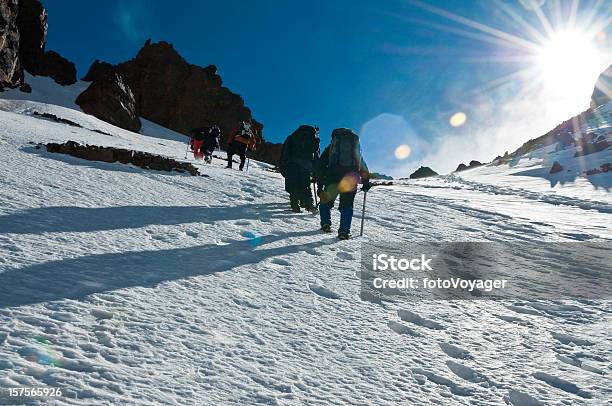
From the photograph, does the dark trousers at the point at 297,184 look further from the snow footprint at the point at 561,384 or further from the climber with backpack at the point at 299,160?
the snow footprint at the point at 561,384

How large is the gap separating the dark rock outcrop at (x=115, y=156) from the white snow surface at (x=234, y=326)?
4.15 metres

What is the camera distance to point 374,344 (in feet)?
9.88

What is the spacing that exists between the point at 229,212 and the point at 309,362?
503 cm

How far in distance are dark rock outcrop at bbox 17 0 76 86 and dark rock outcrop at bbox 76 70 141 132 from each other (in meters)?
13.5

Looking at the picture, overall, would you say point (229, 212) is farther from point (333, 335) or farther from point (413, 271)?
point (333, 335)

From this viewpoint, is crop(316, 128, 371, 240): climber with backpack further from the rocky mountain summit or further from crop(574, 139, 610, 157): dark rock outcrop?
the rocky mountain summit

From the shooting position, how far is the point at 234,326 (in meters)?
2.91

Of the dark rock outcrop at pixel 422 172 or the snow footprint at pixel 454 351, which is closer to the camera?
the snow footprint at pixel 454 351

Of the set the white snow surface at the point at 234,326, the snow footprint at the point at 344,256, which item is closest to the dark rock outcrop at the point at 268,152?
the white snow surface at the point at 234,326

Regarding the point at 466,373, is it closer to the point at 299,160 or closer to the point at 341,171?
the point at 341,171

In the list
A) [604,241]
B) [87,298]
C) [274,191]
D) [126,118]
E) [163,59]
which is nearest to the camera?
[87,298]

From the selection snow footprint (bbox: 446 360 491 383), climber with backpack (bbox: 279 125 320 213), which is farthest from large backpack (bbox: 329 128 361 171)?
snow footprint (bbox: 446 360 491 383)

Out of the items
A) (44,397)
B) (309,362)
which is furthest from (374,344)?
(44,397)

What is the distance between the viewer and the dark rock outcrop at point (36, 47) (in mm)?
56062
